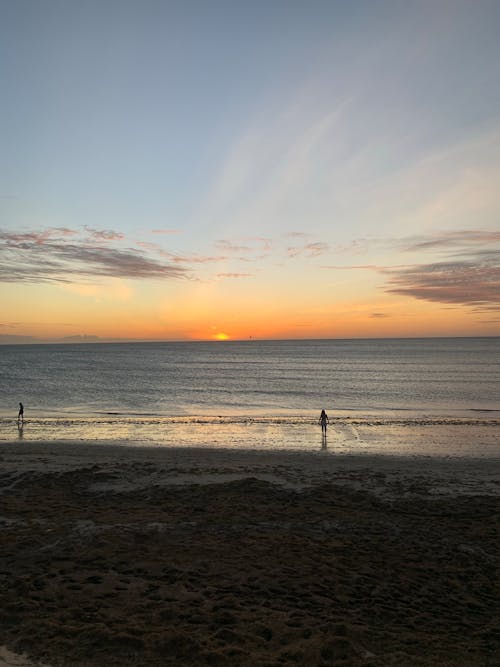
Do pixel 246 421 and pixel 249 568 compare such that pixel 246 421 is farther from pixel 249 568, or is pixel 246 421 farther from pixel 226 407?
pixel 249 568

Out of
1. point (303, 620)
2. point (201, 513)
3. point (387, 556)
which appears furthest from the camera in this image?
point (201, 513)

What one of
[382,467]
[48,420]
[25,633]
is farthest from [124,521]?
[48,420]

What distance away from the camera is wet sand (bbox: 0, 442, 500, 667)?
24.1 feet

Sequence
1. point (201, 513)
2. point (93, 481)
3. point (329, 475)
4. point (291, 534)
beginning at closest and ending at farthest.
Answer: point (291, 534) → point (201, 513) → point (93, 481) → point (329, 475)

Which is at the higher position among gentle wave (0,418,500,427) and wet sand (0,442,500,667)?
wet sand (0,442,500,667)

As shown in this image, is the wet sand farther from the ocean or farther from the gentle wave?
the gentle wave

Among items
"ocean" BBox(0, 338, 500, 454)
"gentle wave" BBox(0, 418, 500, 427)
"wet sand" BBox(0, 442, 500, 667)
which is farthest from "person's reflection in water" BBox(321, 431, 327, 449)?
"wet sand" BBox(0, 442, 500, 667)

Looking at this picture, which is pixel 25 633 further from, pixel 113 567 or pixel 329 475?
pixel 329 475

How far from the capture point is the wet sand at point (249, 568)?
7.36 metres

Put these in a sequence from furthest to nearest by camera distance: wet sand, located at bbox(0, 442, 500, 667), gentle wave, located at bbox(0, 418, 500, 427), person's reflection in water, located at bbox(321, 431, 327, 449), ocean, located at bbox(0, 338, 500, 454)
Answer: gentle wave, located at bbox(0, 418, 500, 427) < ocean, located at bbox(0, 338, 500, 454) < person's reflection in water, located at bbox(321, 431, 327, 449) < wet sand, located at bbox(0, 442, 500, 667)

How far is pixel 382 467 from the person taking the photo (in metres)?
20.5

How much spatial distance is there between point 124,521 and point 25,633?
566cm

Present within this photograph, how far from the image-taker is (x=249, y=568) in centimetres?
1029

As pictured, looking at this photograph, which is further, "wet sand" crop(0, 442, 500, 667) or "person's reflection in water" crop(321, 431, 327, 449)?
"person's reflection in water" crop(321, 431, 327, 449)
